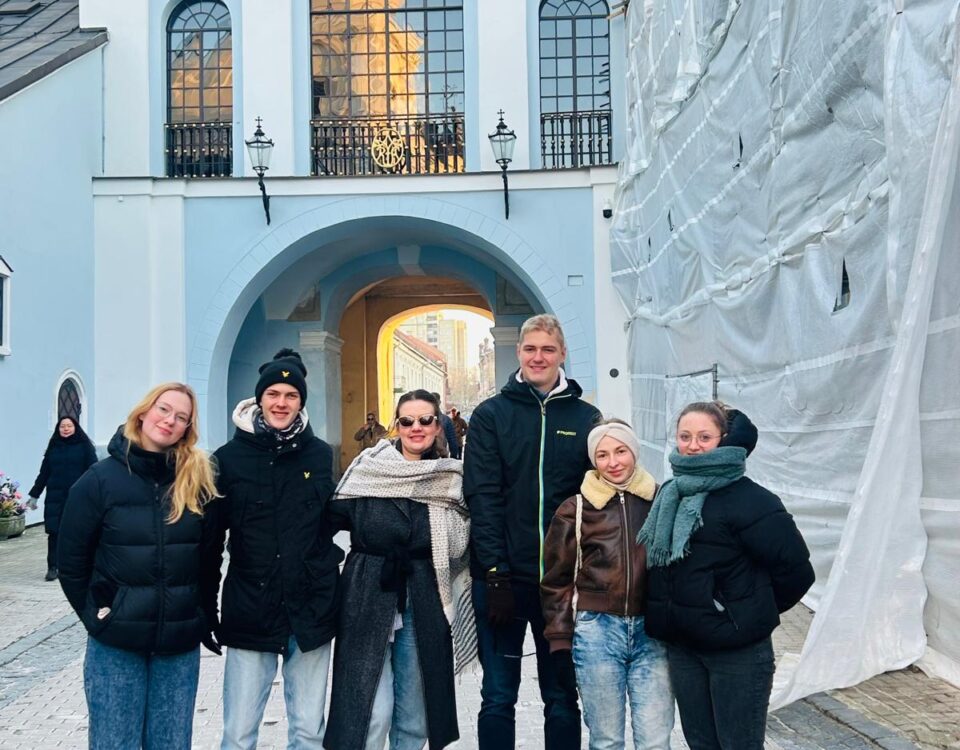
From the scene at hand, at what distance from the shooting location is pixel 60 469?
382 inches

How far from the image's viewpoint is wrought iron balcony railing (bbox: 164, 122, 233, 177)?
16000 mm

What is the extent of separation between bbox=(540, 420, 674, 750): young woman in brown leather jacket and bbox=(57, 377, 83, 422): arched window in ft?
39.9

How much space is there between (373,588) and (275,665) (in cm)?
45

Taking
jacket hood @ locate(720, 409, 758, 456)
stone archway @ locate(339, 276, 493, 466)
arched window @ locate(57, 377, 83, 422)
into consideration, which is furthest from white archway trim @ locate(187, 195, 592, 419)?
jacket hood @ locate(720, 409, 758, 456)

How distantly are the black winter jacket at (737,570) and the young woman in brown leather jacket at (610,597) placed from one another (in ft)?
0.73

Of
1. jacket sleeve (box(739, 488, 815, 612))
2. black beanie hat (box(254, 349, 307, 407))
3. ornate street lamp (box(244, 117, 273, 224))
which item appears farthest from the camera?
ornate street lamp (box(244, 117, 273, 224))

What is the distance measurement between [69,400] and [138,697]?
475 inches

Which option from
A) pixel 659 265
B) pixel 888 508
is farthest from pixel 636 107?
pixel 888 508

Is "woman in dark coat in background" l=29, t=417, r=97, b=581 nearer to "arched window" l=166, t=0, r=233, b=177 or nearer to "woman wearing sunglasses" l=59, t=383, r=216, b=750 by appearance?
"woman wearing sunglasses" l=59, t=383, r=216, b=750

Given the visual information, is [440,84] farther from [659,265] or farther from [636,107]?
[659,265]

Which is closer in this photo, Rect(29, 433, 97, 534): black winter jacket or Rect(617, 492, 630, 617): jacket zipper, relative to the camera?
Rect(617, 492, 630, 617): jacket zipper

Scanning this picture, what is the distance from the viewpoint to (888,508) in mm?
5453

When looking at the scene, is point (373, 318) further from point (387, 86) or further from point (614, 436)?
point (614, 436)

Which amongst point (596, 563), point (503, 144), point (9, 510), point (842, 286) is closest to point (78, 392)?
point (9, 510)
